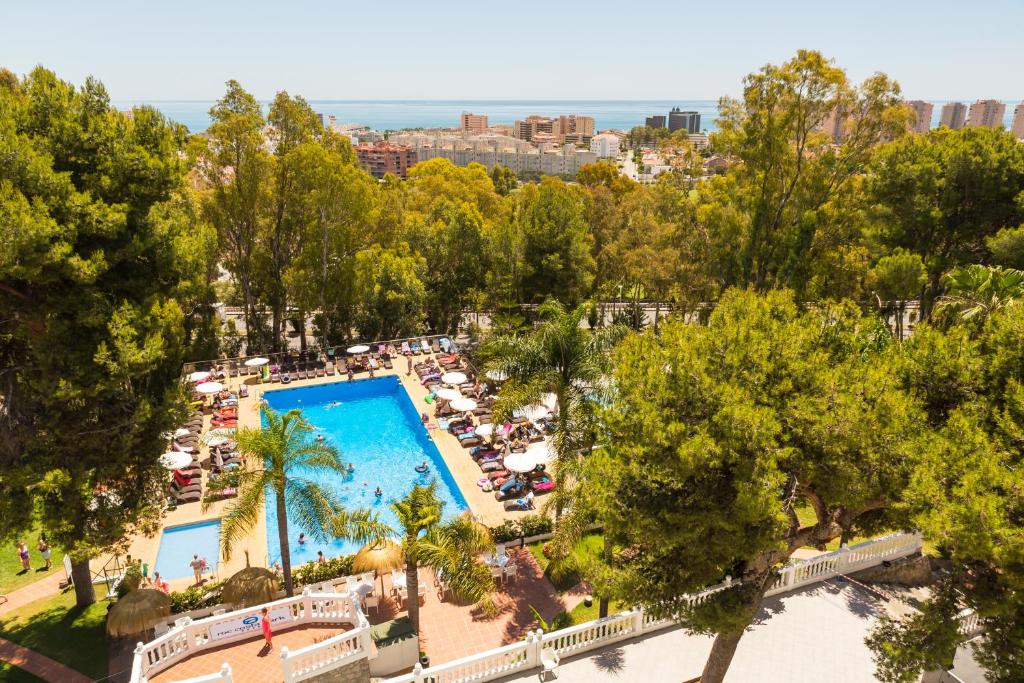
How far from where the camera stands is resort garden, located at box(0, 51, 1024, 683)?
26.8 feet

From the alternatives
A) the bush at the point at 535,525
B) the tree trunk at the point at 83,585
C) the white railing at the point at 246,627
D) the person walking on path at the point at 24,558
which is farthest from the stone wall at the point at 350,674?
the person walking on path at the point at 24,558

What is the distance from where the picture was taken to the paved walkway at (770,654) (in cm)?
1148

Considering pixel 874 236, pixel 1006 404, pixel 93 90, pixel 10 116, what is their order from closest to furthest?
pixel 1006 404, pixel 10 116, pixel 93 90, pixel 874 236

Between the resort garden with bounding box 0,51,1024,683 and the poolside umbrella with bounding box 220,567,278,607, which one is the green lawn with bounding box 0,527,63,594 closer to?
the resort garden with bounding box 0,51,1024,683

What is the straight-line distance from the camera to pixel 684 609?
9.27m

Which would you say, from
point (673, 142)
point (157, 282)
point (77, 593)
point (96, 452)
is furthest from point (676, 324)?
point (673, 142)

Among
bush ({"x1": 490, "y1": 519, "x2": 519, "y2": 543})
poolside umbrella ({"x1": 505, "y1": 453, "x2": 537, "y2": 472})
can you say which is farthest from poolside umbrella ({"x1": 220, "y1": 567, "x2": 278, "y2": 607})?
poolside umbrella ({"x1": 505, "y1": 453, "x2": 537, "y2": 472})

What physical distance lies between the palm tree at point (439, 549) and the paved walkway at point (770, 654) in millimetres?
1968

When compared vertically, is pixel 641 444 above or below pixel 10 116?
below

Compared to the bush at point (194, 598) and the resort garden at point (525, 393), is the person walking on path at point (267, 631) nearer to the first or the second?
the resort garden at point (525, 393)

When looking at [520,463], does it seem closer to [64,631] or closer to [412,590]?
[412,590]

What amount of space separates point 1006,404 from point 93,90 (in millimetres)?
17444

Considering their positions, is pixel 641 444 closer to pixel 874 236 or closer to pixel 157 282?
pixel 157 282

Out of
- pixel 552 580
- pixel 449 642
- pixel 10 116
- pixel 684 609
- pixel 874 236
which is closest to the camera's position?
pixel 684 609
